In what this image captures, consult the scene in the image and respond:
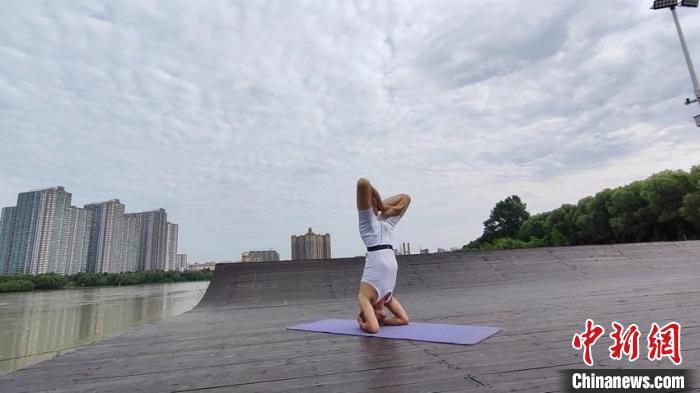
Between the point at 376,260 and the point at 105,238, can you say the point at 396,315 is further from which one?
the point at 105,238

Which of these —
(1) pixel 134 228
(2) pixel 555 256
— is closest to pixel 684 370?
(2) pixel 555 256

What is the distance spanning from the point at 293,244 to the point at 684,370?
1067 inches

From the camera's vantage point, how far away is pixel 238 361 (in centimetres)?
236

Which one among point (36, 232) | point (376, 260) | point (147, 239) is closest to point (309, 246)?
point (376, 260)

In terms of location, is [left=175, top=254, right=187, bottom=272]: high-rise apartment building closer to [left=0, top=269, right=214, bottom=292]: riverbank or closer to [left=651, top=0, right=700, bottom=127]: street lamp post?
[left=0, top=269, right=214, bottom=292]: riverbank

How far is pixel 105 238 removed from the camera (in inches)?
2334

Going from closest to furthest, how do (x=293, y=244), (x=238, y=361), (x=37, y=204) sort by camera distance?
(x=238, y=361)
(x=293, y=244)
(x=37, y=204)

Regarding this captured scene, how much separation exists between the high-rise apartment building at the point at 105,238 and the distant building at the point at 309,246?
48111 millimetres

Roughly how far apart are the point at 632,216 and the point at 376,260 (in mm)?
29155

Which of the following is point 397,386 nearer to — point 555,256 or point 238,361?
point 238,361

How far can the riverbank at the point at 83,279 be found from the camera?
142 ft

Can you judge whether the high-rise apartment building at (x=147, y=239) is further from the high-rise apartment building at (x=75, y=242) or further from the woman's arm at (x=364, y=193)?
the woman's arm at (x=364, y=193)

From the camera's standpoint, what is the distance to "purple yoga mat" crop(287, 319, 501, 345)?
108 inches

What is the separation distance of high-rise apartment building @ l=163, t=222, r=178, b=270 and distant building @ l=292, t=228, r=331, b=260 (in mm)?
52432
